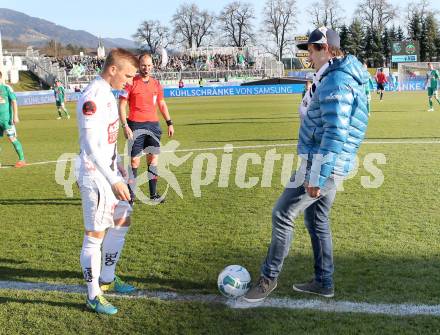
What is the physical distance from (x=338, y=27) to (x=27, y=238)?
91.4 meters

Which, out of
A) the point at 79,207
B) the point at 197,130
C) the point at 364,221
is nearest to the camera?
the point at 364,221

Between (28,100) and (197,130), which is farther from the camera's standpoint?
(28,100)

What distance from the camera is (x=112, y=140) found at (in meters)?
4.07

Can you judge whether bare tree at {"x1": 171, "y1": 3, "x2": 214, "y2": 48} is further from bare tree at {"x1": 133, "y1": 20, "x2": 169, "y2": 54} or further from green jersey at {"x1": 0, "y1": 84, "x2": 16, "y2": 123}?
green jersey at {"x1": 0, "y1": 84, "x2": 16, "y2": 123}

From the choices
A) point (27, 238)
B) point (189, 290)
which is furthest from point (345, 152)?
point (27, 238)

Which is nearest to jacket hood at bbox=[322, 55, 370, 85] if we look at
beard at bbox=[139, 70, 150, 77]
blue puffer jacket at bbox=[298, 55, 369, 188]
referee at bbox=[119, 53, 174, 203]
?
blue puffer jacket at bbox=[298, 55, 369, 188]

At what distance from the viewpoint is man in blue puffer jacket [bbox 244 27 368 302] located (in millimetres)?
3719

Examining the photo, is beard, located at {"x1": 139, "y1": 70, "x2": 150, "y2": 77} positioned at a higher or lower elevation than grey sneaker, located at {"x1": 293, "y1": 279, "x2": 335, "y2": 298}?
higher

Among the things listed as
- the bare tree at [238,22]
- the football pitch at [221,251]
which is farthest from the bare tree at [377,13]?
the football pitch at [221,251]

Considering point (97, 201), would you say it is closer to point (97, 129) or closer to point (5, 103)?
point (97, 129)

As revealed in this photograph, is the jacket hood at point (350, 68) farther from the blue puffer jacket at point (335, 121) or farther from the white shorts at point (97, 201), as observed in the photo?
the white shorts at point (97, 201)

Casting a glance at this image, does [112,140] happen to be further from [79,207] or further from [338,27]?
[338,27]

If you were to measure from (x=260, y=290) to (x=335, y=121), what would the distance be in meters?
1.55

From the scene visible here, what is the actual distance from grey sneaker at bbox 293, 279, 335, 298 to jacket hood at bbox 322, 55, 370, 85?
5.75 feet
